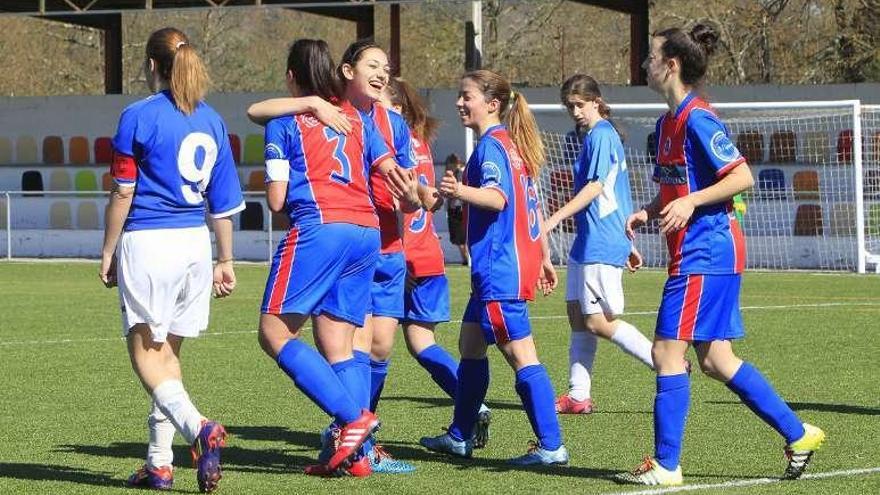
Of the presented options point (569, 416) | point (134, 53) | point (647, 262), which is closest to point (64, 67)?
point (134, 53)

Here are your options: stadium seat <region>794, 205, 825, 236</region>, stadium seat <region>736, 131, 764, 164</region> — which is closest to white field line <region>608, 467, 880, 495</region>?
stadium seat <region>794, 205, 825, 236</region>

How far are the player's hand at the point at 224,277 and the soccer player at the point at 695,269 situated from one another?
168 centimetres

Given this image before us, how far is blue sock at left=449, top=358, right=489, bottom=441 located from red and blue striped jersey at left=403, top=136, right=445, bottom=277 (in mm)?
785

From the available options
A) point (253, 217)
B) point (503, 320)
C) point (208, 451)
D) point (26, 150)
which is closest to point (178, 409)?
point (208, 451)

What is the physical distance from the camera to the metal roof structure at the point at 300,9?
26297 mm

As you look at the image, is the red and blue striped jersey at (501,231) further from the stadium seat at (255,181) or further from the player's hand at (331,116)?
the stadium seat at (255,181)

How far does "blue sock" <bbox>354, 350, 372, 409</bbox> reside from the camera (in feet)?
23.1

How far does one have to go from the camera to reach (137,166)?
6.50 meters

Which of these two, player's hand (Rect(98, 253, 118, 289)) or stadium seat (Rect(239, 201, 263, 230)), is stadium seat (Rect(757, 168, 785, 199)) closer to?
stadium seat (Rect(239, 201, 263, 230))

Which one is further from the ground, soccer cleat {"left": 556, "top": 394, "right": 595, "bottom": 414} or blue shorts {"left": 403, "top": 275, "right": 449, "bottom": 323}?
blue shorts {"left": 403, "top": 275, "right": 449, "bottom": 323}

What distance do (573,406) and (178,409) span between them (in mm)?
3234

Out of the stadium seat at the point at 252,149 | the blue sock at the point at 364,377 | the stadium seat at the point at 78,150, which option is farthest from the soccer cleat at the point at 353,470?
the stadium seat at the point at 78,150

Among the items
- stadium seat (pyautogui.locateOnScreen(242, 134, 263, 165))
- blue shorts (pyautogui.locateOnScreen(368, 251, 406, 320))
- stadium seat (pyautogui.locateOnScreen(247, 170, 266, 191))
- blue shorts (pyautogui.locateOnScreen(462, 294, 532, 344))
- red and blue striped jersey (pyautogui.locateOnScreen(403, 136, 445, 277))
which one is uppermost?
stadium seat (pyautogui.locateOnScreen(242, 134, 263, 165))

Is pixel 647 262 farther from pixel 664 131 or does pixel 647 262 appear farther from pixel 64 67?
pixel 64 67
